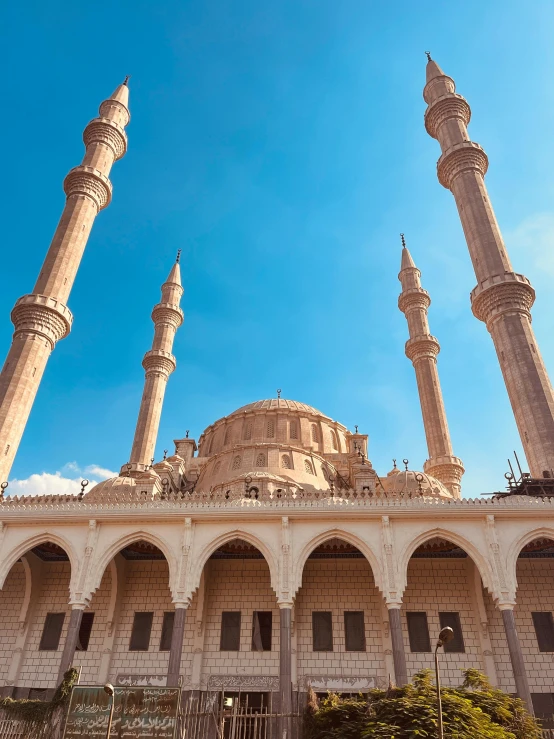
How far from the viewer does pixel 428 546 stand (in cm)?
1969

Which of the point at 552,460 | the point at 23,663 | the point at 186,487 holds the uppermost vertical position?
the point at 186,487

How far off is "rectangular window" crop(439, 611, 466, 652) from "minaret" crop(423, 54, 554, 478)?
20.4ft

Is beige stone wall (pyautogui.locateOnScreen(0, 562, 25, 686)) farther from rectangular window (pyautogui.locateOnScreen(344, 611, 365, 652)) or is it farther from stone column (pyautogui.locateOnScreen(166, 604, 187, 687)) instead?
rectangular window (pyautogui.locateOnScreen(344, 611, 365, 652))

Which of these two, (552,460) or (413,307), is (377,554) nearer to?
(552,460)

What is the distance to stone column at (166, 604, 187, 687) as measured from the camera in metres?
15.6

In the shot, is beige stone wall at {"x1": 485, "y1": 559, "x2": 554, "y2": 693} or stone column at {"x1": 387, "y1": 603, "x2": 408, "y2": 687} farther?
beige stone wall at {"x1": 485, "y1": 559, "x2": 554, "y2": 693}

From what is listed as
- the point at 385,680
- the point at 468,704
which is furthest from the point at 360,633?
the point at 468,704

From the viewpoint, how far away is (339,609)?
19.6 metres

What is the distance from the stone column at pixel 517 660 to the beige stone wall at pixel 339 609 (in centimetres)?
437

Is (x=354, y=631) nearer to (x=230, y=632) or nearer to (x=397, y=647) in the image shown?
(x=397, y=647)

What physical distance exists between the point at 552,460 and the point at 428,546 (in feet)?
20.0

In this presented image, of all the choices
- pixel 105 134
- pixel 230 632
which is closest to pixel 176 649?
pixel 230 632

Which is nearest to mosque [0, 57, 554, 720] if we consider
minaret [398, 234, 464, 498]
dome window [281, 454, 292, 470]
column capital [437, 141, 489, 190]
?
dome window [281, 454, 292, 470]

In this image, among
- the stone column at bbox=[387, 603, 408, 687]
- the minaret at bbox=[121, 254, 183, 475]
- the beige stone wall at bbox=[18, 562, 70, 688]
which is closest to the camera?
the stone column at bbox=[387, 603, 408, 687]
